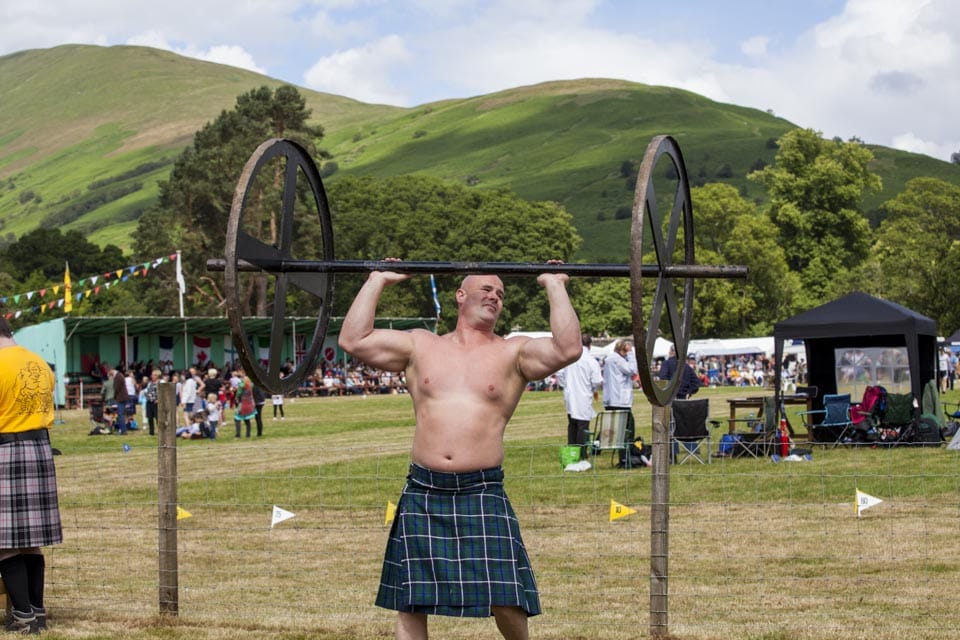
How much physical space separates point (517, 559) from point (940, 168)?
129 metres

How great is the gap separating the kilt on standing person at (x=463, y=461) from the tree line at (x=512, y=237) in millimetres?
36960

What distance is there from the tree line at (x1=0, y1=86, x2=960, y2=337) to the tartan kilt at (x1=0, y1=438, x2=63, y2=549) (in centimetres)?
3638

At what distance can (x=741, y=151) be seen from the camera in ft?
441

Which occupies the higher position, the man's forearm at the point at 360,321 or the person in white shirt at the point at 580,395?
the man's forearm at the point at 360,321

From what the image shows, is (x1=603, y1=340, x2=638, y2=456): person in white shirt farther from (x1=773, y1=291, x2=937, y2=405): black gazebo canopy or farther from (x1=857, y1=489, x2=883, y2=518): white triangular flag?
(x1=857, y1=489, x2=883, y2=518): white triangular flag

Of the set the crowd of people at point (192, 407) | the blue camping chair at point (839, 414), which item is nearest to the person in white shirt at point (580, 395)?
the blue camping chair at point (839, 414)

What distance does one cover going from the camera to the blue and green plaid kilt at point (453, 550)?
426cm

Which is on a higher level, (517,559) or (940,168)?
(940,168)

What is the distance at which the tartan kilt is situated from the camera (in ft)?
19.0

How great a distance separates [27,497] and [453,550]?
2531 millimetres

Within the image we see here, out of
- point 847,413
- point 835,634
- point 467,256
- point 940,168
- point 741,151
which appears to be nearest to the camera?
point 835,634

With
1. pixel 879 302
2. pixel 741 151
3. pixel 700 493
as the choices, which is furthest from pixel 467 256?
pixel 741 151

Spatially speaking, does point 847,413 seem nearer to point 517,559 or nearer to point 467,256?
point 517,559

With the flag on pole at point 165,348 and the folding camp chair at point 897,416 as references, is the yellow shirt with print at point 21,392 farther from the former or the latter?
the flag on pole at point 165,348
